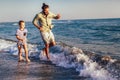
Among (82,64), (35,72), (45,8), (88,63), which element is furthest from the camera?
(45,8)

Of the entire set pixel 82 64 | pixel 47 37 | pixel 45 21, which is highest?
pixel 45 21

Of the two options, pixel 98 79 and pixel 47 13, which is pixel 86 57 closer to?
pixel 47 13

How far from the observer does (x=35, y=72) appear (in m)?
9.09

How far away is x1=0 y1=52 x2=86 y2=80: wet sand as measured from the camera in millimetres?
8398

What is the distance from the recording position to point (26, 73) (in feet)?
29.4

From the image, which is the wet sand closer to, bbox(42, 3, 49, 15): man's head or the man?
the man

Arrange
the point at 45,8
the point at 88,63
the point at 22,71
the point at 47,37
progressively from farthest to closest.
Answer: the point at 47,37 → the point at 45,8 → the point at 88,63 → the point at 22,71

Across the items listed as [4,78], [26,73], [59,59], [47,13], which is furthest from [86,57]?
[4,78]

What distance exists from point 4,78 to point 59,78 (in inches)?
54.9

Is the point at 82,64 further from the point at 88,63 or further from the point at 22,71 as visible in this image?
the point at 22,71

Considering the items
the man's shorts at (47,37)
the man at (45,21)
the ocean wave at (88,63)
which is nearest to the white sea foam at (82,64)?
the ocean wave at (88,63)

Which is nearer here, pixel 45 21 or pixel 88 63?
pixel 88 63

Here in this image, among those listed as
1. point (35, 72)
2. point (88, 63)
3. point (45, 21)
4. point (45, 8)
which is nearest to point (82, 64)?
point (88, 63)

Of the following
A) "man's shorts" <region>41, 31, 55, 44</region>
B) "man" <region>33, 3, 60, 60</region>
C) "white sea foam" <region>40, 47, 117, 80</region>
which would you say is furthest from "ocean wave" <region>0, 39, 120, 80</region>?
"man" <region>33, 3, 60, 60</region>
